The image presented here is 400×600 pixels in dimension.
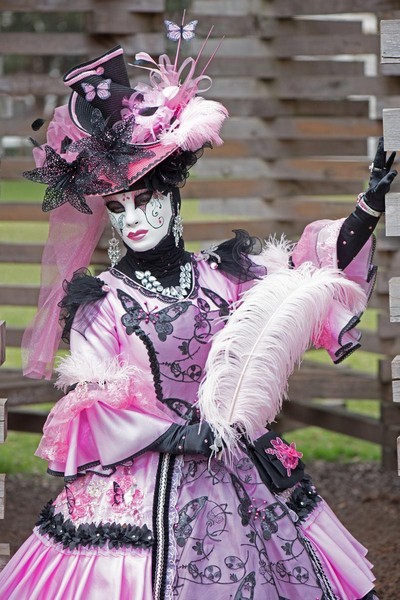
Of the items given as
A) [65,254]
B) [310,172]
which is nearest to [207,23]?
[310,172]

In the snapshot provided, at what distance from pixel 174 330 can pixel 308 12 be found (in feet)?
11.6

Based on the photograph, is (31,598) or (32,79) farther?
(32,79)

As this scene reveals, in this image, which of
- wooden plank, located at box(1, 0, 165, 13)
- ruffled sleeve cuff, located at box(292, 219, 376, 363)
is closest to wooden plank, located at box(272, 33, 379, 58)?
wooden plank, located at box(1, 0, 165, 13)

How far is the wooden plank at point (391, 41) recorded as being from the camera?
363 centimetres

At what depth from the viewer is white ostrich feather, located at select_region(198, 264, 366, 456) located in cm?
366

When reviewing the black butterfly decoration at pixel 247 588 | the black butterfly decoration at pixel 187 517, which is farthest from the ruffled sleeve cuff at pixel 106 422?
the black butterfly decoration at pixel 247 588

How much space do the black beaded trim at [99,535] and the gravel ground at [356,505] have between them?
163cm

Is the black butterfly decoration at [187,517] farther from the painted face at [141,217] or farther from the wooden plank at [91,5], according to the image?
the wooden plank at [91,5]

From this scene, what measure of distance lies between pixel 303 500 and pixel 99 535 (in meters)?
0.72

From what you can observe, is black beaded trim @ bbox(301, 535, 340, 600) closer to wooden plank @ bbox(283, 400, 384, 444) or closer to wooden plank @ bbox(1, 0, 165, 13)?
wooden plank @ bbox(283, 400, 384, 444)

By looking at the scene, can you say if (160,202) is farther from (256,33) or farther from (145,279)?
(256,33)

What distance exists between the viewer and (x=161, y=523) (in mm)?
3637

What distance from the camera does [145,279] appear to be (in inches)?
155

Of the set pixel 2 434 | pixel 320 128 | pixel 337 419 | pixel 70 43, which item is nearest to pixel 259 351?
pixel 2 434
